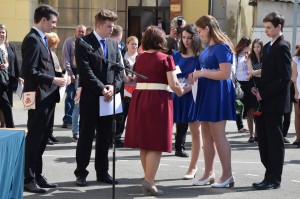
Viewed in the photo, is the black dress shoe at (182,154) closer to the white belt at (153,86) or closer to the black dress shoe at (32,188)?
the white belt at (153,86)

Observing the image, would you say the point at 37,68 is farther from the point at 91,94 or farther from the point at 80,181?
the point at 80,181

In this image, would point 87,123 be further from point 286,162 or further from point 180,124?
point 286,162

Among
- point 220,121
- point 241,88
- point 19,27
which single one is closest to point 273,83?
point 220,121

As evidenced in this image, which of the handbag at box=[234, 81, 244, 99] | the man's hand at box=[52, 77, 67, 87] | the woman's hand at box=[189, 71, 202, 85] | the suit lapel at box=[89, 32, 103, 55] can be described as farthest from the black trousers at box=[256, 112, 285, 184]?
the handbag at box=[234, 81, 244, 99]

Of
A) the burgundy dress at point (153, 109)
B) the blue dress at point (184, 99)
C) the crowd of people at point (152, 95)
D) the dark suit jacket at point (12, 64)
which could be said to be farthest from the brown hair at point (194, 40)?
the dark suit jacket at point (12, 64)

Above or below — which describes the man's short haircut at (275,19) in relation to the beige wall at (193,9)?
below

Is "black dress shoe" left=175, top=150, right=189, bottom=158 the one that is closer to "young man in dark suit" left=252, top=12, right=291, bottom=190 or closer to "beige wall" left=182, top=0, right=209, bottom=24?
"young man in dark suit" left=252, top=12, right=291, bottom=190

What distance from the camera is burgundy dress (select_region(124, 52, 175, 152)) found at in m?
8.12

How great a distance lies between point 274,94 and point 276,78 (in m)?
0.18

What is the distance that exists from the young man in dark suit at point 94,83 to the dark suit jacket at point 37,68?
39 cm

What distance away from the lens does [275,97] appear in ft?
28.5

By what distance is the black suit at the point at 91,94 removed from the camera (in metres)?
8.41

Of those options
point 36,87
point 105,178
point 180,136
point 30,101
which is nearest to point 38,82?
point 36,87

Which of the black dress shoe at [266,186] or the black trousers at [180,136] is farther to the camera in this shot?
the black trousers at [180,136]
